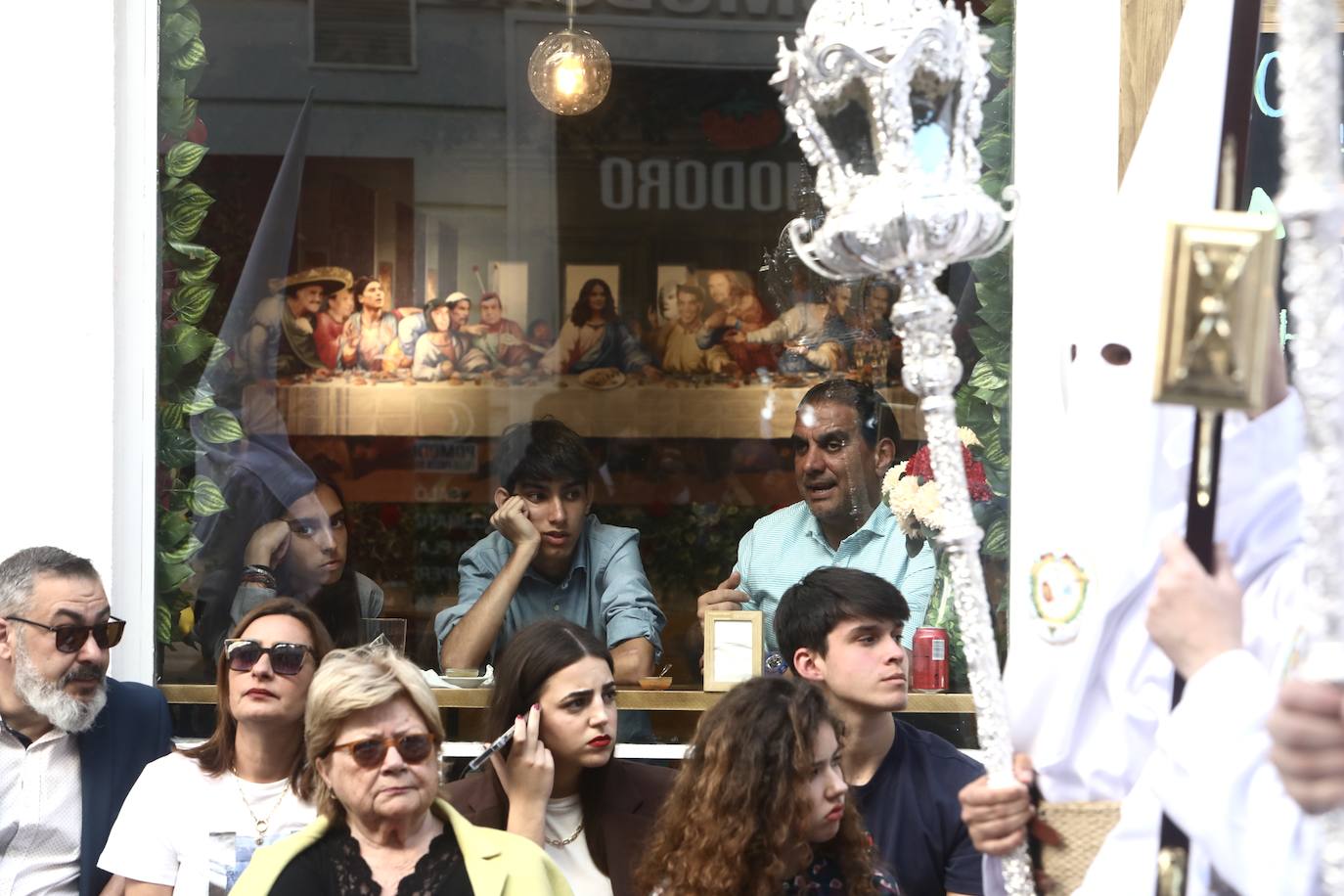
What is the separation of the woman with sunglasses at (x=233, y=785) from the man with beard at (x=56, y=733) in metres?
0.17

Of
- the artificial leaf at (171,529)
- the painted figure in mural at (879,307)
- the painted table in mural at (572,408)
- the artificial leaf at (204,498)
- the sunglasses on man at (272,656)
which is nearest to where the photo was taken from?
the sunglasses on man at (272,656)

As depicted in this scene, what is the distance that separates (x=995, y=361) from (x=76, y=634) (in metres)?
2.48

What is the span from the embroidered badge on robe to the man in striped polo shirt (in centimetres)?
234

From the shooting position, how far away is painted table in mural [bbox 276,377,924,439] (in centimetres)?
619

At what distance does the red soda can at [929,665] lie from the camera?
4484 millimetres

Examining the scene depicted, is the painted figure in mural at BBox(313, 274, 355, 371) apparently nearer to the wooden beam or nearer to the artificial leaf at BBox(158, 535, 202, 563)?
the artificial leaf at BBox(158, 535, 202, 563)

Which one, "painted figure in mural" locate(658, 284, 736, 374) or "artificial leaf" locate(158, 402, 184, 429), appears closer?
"artificial leaf" locate(158, 402, 184, 429)

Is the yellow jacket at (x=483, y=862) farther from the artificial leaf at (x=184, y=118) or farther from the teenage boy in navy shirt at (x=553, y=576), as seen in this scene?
the artificial leaf at (x=184, y=118)

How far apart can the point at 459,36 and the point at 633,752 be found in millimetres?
2853

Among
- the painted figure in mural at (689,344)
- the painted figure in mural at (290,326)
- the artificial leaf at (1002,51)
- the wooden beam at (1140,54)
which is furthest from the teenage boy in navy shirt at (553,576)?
the wooden beam at (1140,54)

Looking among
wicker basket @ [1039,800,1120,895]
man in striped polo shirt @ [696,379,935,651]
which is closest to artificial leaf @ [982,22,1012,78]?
man in striped polo shirt @ [696,379,935,651]

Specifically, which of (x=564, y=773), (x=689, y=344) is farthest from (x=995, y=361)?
(x=689, y=344)

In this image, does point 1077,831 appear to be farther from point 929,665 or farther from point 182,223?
point 182,223

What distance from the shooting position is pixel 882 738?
11.6 ft
